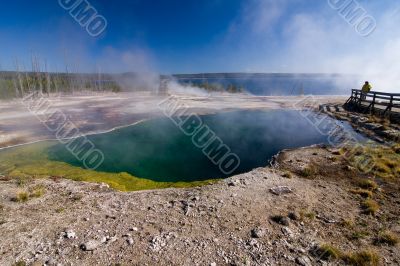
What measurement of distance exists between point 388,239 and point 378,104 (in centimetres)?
1943

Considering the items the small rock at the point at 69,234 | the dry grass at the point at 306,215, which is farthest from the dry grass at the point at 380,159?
the small rock at the point at 69,234

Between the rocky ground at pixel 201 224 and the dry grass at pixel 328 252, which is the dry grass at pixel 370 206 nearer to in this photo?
the rocky ground at pixel 201 224

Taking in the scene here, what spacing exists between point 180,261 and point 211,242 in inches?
37.4

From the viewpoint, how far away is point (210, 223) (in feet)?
23.4

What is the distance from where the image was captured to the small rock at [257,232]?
256 inches

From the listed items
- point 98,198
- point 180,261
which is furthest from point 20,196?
point 180,261

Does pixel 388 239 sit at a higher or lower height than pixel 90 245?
higher

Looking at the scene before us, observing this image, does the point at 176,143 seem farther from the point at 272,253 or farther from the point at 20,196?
the point at 272,253

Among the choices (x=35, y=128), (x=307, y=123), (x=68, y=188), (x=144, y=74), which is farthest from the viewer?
(x=144, y=74)

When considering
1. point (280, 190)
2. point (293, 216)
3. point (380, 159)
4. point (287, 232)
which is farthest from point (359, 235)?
point (380, 159)

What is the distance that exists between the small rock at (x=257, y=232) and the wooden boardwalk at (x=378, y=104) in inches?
689

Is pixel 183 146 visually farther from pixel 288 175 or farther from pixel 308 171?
pixel 308 171

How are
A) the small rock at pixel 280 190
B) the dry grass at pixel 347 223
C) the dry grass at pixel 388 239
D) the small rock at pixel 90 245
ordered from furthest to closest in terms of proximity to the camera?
the small rock at pixel 280 190
the dry grass at pixel 347 223
the dry grass at pixel 388 239
the small rock at pixel 90 245

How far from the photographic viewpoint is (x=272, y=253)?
233 inches
